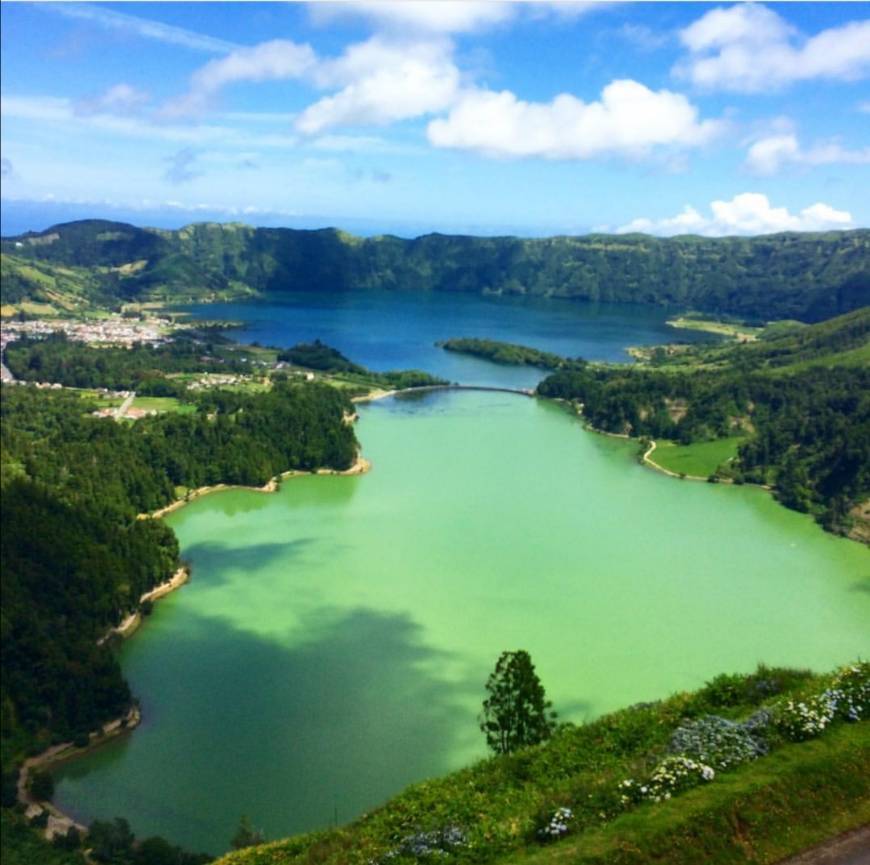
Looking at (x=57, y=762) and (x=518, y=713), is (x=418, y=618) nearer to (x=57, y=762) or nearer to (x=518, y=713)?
(x=57, y=762)

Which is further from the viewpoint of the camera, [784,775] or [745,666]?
[745,666]

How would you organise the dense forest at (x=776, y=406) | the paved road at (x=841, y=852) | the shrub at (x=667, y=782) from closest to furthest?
1. the paved road at (x=841, y=852)
2. the shrub at (x=667, y=782)
3. the dense forest at (x=776, y=406)

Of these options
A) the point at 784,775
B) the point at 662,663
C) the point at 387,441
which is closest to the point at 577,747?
the point at 784,775

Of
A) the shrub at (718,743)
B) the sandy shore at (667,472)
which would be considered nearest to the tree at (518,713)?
the shrub at (718,743)

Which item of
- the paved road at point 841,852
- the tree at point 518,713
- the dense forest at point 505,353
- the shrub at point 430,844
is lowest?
the dense forest at point 505,353

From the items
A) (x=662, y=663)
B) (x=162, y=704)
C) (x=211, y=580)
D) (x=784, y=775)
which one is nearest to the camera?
(x=784, y=775)

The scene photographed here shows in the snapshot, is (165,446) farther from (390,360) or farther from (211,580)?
(390,360)

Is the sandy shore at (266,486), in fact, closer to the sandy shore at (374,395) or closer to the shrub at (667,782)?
the sandy shore at (374,395)
